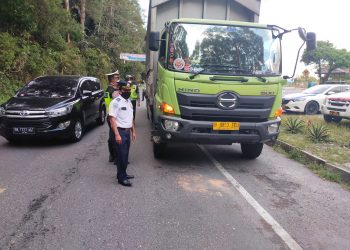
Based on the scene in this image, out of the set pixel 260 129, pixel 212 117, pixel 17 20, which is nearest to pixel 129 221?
pixel 212 117

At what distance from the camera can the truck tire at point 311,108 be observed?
15375mm

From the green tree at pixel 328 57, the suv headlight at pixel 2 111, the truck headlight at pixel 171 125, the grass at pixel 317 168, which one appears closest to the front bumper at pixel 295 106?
the grass at pixel 317 168

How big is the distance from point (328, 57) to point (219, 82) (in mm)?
55389

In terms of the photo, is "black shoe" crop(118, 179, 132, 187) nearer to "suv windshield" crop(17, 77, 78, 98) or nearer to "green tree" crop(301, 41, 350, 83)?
"suv windshield" crop(17, 77, 78, 98)

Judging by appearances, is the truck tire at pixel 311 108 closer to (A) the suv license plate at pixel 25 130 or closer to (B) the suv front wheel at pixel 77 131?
(B) the suv front wheel at pixel 77 131

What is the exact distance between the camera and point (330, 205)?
4.90 metres

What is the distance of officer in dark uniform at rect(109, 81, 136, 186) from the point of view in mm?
Answer: 5180

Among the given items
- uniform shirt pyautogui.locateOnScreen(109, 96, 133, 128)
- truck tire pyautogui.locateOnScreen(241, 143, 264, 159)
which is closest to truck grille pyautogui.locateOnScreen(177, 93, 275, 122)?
uniform shirt pyautogui.locateOnScreen(109, 96, 133, 128)

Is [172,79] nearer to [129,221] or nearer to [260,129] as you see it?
[260,129]

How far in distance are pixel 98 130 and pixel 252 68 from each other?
5855 millimetres

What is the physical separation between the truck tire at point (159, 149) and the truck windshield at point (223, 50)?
1554 mm

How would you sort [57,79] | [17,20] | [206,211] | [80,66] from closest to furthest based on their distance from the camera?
[206,211] < [57,79] < [17,20] < [80,66]

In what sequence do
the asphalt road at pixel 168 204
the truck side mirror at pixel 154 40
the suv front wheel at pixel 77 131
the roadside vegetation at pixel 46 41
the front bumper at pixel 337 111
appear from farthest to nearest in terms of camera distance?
the roadside vegetation at pixel 46 41, the front bumper at pixel 337 111, the suv front wheel at pixel 77 131, the truck side mirror at pixel 154 40, the asphalt road at pixel 168 204

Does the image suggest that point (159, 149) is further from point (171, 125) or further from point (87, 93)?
point (87, 93)
